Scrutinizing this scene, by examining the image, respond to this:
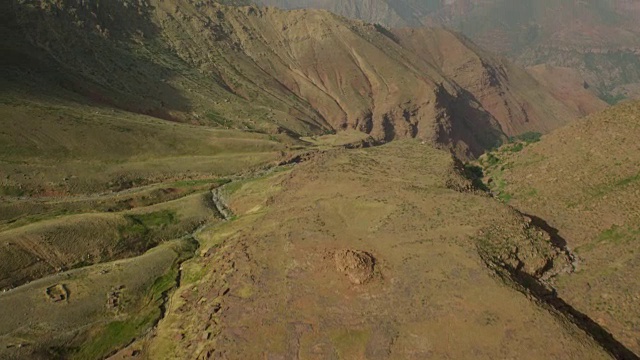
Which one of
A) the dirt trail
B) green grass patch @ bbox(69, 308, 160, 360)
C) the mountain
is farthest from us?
green grass patch @ bbox(69, 308, 160, 360)

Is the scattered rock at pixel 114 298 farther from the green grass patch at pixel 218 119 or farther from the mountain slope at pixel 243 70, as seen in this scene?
the green grass patch at pixel 218 119

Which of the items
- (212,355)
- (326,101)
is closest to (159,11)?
(326,101)

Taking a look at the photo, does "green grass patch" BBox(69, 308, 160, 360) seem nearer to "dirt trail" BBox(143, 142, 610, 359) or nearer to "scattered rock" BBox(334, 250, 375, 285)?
"dirt trail" BBox(143, 142, 610, 359)

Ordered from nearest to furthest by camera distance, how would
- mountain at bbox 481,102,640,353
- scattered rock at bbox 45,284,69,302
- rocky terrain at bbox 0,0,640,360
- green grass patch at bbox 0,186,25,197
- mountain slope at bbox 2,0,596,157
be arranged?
rocky terrain at bbox 0,0,640,360 → mountain at bbox 481,102,640,353 → scattered rock at bbox 45,284,69,302 → green grass patch at bbox 0,186,25,197 → mountain slope at bbox 2,0,596,157

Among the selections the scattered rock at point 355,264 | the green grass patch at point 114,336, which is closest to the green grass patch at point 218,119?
the green grass patch at point 114,336

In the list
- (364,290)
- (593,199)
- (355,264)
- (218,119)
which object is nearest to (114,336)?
(355,264)

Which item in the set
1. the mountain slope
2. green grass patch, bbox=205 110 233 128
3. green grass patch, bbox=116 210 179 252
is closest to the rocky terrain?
green grass patch, bbox=116 210 179 252

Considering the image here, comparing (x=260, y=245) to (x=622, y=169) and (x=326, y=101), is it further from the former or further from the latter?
(x=326, y=101)
